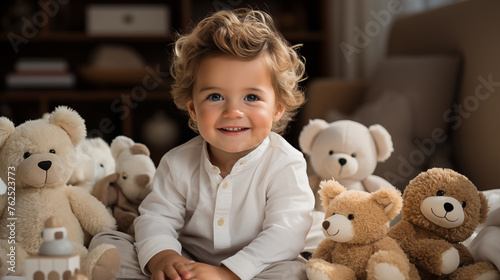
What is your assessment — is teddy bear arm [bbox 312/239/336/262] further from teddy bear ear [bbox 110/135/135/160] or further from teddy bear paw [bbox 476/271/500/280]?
teddy bear ear [bbox 110/135/135/160]

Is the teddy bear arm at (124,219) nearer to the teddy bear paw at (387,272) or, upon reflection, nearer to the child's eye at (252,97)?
the child's eye at (252,97)

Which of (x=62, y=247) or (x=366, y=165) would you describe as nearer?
(x=62, y=247)

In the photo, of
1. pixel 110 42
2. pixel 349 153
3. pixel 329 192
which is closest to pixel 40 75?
pixel 110 42

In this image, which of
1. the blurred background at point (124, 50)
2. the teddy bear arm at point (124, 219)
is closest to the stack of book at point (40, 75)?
the blurred background at point (124, 50)

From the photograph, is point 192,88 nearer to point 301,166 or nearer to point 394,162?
point 301,166

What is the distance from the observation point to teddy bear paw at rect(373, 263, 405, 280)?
820 millimetres

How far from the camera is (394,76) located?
192 centimetres

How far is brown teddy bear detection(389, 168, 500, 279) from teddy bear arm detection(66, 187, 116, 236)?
1.79 ft

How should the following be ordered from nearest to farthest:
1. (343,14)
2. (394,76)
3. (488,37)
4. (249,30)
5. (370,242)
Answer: (370,242) < (249,30) < (488,37) < (394,76) < (343,14)

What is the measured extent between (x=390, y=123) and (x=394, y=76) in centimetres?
23

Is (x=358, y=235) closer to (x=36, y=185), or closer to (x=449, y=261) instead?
(x=449, y=261)

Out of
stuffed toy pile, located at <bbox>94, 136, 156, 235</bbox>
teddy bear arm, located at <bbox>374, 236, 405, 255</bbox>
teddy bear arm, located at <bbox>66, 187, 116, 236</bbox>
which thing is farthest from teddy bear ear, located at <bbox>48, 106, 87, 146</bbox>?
teddy bear arm, located at <bbox>374, 236, 405, 255</bbox>

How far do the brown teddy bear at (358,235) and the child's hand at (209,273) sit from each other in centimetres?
13

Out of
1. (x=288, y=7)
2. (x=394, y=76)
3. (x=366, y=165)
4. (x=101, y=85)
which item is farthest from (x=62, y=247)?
(x=288, y=7)
